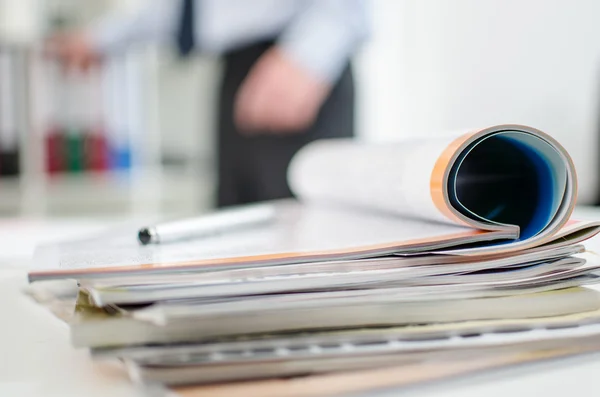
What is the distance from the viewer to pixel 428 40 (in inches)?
77.2

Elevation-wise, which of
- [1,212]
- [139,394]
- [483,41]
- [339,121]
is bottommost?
[1,212]

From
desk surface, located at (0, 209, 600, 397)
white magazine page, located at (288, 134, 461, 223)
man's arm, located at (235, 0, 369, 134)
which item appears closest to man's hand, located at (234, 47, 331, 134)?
man's arm, located at (235, 0, 369, 134)

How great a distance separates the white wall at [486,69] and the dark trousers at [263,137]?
0.29m

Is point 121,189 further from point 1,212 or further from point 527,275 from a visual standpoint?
Result: point 527,275

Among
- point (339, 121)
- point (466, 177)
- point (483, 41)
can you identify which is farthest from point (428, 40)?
point (466, 177)

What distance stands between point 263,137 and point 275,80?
0.43 ft

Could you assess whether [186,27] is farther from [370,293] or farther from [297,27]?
[370,293]

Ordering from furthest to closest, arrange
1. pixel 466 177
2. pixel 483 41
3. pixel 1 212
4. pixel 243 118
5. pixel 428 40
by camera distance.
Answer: pixel 1 212, pixel 428 40, pixel 483 41, pixel 243 118, pixel 466 177

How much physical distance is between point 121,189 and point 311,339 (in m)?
2.15

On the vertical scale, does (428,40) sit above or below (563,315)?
above

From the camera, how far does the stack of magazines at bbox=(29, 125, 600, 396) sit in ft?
0.78

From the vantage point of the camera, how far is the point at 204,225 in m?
0.40

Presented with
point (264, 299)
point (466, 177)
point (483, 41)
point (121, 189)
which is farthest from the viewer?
point (121, 189)

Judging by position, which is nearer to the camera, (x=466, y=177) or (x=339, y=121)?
(x=466, y=177)
